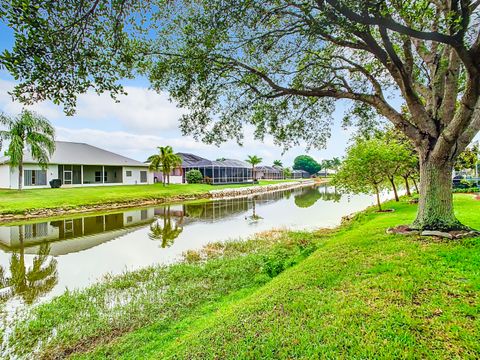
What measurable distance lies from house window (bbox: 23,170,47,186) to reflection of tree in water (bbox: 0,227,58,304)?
21.5 m

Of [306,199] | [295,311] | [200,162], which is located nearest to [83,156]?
[200,162]

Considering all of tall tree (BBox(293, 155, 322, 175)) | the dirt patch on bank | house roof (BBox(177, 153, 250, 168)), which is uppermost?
tall tree (BBox(293, 155, 322, 175))

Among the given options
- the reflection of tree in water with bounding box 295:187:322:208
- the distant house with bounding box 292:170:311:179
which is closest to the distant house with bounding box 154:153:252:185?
the reflection of tree in water with bounding box 295:187:322:208

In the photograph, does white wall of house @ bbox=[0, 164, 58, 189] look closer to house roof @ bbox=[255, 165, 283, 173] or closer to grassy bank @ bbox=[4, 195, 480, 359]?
grassy bank @ bbox=[4, 195, 480, 359]

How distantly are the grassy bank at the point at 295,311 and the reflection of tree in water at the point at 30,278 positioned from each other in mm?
1300

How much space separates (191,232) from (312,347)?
37.5 ft

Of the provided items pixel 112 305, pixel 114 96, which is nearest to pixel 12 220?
pixel 112 305

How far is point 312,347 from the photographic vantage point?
2.98 m

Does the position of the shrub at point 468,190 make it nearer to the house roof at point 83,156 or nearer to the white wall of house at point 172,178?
the house roof at point 83,156

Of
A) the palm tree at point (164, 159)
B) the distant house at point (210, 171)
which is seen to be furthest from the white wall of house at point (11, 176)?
the distant house at point (210, 171)

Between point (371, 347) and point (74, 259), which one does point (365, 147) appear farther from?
point (74, 259)

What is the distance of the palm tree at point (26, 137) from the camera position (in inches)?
915

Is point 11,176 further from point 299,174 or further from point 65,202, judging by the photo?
point 299,174

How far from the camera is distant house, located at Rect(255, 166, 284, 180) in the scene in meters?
73.9
